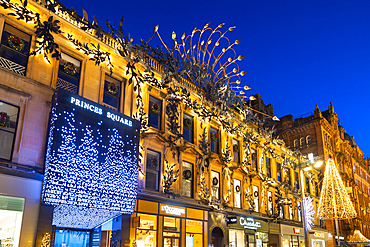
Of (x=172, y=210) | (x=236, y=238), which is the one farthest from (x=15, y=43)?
(x=236, y=238)

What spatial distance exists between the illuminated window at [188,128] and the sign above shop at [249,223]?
329 inches

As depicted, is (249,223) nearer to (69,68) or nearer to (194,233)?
(194,233)

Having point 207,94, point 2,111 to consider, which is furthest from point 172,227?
point 2,111

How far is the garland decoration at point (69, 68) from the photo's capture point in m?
16.8

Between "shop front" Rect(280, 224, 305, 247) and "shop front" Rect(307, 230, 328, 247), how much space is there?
258 centimetres

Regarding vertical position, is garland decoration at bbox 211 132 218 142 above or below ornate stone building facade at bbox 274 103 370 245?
below

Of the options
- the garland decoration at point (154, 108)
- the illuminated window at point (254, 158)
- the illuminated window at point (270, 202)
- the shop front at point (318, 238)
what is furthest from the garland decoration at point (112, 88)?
the shop front at point (318, 238)

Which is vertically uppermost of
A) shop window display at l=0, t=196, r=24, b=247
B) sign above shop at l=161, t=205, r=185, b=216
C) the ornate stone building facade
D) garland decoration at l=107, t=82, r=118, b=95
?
the ornate stone building facade

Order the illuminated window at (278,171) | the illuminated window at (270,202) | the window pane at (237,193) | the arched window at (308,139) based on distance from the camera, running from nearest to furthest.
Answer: the window pane at (237,193), the illuminated window at (270,202), the illuminated window at (278,171), the arched window at (308,139)

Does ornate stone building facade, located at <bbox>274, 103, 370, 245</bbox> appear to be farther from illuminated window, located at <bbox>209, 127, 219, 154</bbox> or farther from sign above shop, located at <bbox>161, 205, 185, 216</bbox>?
sign above shop, located at <bbox>161, 205, 185, 216</bbox>

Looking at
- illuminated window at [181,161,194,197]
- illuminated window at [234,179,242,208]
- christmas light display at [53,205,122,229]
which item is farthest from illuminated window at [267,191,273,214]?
christmas light display at [53,205,122,229]

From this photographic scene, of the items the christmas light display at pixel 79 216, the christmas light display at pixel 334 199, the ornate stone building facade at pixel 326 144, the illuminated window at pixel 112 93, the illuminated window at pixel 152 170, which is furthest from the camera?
the ornate stone building facade at pixel 326 144

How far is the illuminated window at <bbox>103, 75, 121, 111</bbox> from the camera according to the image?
1895 centimetres

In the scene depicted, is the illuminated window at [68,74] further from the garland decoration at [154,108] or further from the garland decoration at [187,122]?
the garland decoration at [187,122]
